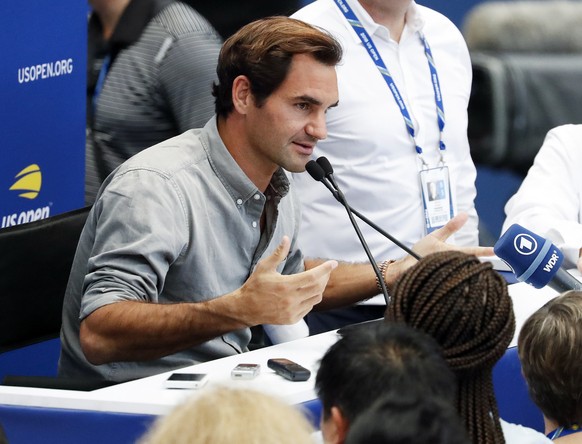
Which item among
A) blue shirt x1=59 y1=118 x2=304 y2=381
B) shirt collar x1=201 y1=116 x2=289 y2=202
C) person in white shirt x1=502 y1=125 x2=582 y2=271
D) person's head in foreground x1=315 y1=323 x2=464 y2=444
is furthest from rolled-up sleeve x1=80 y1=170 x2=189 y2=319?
person in white shirt x1=502 y1=125 x2=582 y2=271

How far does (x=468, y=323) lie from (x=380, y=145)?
1649mm

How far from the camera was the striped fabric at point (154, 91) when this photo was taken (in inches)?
148

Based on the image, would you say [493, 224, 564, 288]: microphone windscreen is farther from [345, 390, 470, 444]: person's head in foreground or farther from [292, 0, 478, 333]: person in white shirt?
[345, 390, 470, 444]: person's head in foreground

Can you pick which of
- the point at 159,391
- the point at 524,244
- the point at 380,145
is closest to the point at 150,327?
the point at 159,391

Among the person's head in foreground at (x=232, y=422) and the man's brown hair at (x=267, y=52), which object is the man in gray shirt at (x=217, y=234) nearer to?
the man's brown hair at (x=267, y=52)

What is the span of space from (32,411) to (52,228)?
809 millimetres

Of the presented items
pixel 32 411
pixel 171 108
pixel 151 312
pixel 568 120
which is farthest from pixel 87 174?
pixel 568 120

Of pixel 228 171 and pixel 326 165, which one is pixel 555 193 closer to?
pixel 326 165

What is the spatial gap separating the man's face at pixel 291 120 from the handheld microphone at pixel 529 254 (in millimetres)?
574

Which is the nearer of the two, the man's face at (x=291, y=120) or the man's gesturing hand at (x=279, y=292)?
the man's gesturing hand at (x=279, y=292)

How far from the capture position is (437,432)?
4.58 feet

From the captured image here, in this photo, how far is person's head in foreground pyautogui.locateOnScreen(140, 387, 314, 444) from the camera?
1.32 meters

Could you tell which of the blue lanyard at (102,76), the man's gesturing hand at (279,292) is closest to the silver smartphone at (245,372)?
the man's gesturing hand at (279,292)

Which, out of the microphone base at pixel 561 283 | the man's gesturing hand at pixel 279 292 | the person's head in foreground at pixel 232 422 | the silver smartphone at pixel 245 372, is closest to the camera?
the person's head in foreground at pixel 232 422
